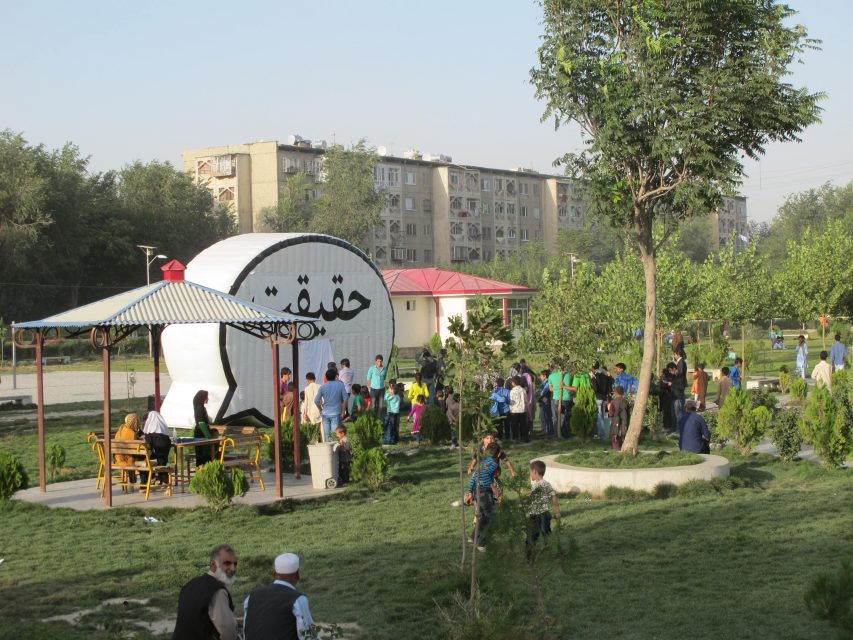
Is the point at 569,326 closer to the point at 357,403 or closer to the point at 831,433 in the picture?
the point at 357,403

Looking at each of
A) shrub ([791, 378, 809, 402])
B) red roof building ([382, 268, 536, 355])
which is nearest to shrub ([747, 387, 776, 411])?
shrub ([791, 378, 809, 402])

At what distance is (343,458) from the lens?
15.8 m

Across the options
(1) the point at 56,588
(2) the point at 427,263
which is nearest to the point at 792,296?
(1) the point at 56,588

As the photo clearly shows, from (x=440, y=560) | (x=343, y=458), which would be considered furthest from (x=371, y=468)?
(x=440, y=560)

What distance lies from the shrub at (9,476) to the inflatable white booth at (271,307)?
7657 mm

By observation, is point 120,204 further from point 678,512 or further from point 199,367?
point 678,512

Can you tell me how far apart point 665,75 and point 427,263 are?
86.1m

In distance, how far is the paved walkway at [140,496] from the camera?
47.8 feet

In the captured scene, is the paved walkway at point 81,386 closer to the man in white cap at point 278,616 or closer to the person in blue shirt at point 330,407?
the person in blue shirt at point 330,407

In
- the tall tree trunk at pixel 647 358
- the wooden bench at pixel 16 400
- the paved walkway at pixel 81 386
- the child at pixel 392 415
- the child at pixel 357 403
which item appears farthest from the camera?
the paved walkway at pixel 81 386

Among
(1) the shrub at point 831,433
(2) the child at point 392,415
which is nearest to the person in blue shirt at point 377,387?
(2) the child at point 392,415

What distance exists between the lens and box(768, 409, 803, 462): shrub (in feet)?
56.9

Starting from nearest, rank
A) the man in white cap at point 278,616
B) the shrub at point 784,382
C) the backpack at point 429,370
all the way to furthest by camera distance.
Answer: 1. the man in white cap at point 278,616
2. the backpack at point 429,370
3. the shrub at point 784,382

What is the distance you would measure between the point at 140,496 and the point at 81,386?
25148mm
